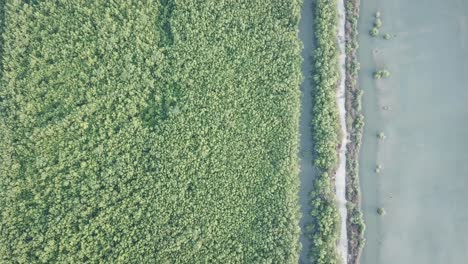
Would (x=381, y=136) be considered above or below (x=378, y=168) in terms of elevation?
above

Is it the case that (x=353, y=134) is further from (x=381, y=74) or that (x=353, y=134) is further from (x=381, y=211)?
(x=381, y=211)

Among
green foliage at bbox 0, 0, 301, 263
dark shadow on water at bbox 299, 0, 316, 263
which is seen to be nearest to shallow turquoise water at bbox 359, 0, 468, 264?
dark shadow on water at bbox 299, 0, 316, 263

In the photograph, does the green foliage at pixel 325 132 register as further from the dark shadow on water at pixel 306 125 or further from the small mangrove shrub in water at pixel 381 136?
the small mangrove shrub in water at pixel 381 136

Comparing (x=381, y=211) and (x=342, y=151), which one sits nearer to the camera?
(x=381, y=211)

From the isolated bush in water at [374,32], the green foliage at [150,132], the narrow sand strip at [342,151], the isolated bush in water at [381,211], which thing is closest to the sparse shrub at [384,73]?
the narrow sand strip at [342,151]

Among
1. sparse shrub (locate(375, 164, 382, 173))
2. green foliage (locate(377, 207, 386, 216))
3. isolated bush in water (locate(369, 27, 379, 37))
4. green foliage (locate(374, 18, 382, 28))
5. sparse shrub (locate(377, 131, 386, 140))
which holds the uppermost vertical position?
green foliage (locate(374, 18, 382, 28))

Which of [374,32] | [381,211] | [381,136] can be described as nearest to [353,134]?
[381,136]

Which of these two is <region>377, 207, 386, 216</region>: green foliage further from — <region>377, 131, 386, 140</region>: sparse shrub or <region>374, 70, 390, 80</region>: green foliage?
<region>374, 70, 390, 80</region>: green foliage
